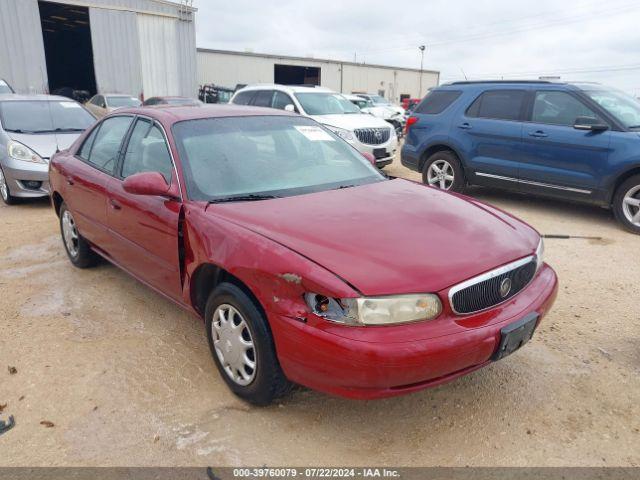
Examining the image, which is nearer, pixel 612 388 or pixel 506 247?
pixel 506 247

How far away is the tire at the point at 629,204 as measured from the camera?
5.92m

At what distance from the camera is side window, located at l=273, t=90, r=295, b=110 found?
33.8ft

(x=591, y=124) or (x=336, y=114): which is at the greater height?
(x=591, y=124)

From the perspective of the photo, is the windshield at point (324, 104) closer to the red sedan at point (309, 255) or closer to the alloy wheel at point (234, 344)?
the red sedan at point (309, 255)

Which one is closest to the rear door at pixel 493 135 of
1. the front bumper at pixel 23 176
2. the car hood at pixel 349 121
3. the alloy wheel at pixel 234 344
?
the car hood at pixel 349 121

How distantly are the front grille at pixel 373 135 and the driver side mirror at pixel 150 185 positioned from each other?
690cm

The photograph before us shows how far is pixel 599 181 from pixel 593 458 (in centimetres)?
465

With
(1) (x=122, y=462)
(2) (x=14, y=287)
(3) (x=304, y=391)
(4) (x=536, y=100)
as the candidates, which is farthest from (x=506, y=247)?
(4) (x=536, y=100)

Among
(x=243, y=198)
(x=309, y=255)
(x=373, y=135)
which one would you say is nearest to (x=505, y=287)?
(x=309, y=255)

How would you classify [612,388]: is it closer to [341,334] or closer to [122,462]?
[341,334]

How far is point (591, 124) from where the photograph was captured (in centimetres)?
611

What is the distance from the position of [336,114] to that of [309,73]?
32.6 metres

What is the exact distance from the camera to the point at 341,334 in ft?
7.13

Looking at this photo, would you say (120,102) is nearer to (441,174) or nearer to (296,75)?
(441,174)
